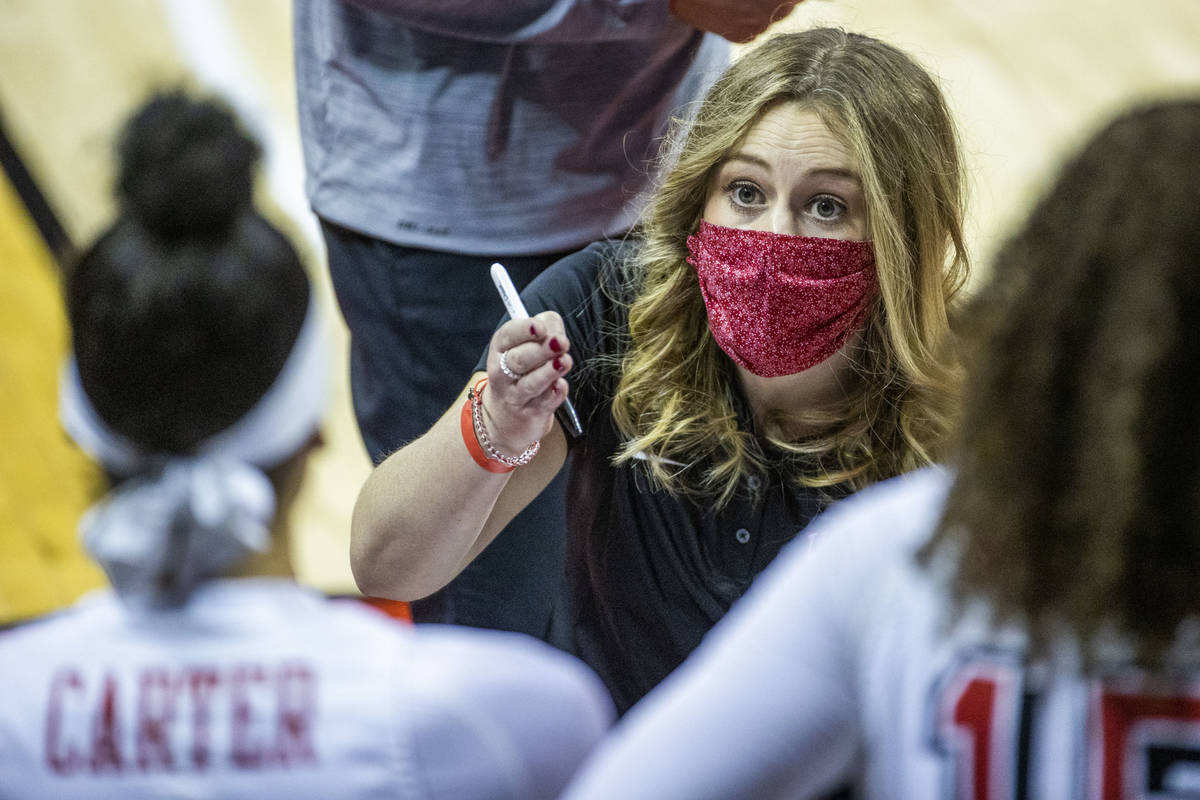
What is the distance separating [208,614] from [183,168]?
25 cm

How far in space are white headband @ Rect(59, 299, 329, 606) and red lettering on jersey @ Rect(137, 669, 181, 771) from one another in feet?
0.16

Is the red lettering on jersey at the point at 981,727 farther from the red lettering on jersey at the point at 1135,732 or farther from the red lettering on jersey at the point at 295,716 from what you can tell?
the red lettering on jersey at the point at 295,716

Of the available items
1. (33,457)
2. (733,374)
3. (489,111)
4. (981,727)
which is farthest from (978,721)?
(33,457)

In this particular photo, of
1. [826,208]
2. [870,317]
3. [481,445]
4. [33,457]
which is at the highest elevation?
[826,208]

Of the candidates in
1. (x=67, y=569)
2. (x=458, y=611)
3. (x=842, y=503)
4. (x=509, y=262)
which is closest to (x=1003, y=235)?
(x=842, y=503)

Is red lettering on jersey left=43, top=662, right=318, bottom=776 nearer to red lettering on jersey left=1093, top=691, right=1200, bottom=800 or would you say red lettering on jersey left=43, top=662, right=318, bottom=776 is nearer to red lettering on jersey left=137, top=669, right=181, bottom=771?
red lettering on jersey left=137, top=669, right=181, bottom=771

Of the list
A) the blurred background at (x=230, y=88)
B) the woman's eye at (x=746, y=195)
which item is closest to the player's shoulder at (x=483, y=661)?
the woman's eye at (x=746, y=195)

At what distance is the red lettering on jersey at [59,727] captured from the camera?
2.42ft

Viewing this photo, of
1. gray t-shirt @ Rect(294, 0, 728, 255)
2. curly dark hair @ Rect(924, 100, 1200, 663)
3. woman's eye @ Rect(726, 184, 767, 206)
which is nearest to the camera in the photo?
curly dark hair @ Rect(924, 100, 1200, 663)

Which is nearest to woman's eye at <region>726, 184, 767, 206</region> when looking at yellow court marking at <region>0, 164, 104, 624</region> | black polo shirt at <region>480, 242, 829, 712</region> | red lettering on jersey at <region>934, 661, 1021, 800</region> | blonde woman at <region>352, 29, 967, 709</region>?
blonde woman at <region>352, 29, 967, 709</region>

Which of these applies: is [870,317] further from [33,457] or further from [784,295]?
[33,457]

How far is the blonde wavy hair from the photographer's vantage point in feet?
4.79

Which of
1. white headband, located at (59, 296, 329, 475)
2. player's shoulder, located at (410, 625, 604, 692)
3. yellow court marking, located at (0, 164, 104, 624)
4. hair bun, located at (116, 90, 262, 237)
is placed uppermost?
hair bun, located at (116, 90, 262, 237)

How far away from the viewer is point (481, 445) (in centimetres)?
139
